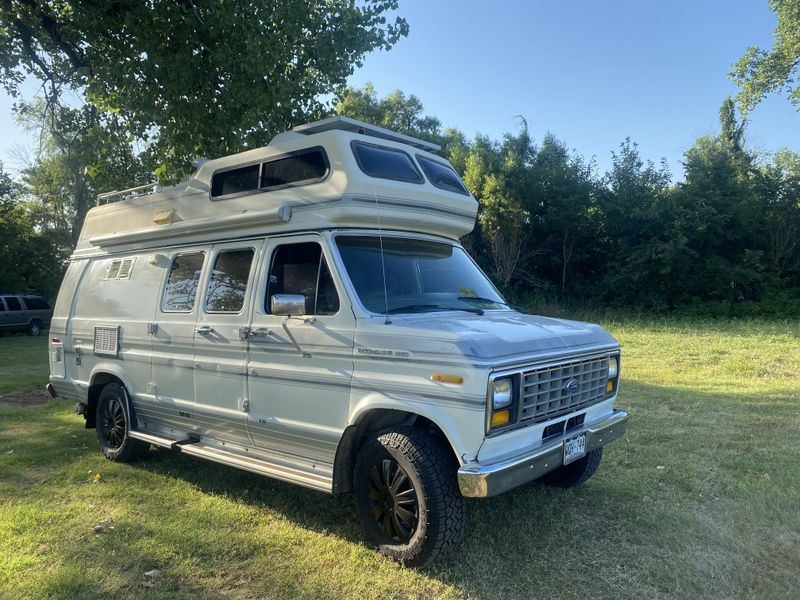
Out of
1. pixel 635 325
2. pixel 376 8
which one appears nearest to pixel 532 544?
pixel 376 8

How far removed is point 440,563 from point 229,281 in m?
3.00

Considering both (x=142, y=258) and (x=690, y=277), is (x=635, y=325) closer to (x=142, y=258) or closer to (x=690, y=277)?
(x=690, y=277)

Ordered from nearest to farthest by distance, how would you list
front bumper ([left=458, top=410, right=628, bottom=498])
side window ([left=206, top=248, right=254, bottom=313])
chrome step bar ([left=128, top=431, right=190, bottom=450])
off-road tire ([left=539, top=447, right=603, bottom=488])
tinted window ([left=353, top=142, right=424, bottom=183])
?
front bumper ([left=458, top=410, right=628, bottom=498]) → tinted window ([left=353, top=142, right=424, bottom=183]) → side window ([left=206, top=248, right=254, bottom=313]) → off-road tire ([left=539, top=447, right=603, bottom=488]) → chrome step bar ([left=128, top=431, right=190, bottom=450])

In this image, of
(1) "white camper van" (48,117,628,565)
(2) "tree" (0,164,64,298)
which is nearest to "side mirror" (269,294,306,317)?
(1) "white camper van" (48,117,628,565)

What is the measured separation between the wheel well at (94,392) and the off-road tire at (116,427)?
6 centimetres

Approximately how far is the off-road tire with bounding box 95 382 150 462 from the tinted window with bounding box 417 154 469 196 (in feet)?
13.3

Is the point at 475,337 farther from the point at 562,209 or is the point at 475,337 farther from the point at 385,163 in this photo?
the point at 562,209

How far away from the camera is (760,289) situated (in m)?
25.3

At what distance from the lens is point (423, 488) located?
377 cm

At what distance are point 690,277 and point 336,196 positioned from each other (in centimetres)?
2455

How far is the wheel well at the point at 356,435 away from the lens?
13.6ft

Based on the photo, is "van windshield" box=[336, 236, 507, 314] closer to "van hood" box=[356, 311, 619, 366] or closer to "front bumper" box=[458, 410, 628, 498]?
"van hood" box=[356, 311, 619, 366]

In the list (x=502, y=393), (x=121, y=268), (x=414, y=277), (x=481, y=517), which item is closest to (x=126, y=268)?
(x=121, y=268)

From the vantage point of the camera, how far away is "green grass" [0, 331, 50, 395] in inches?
468
